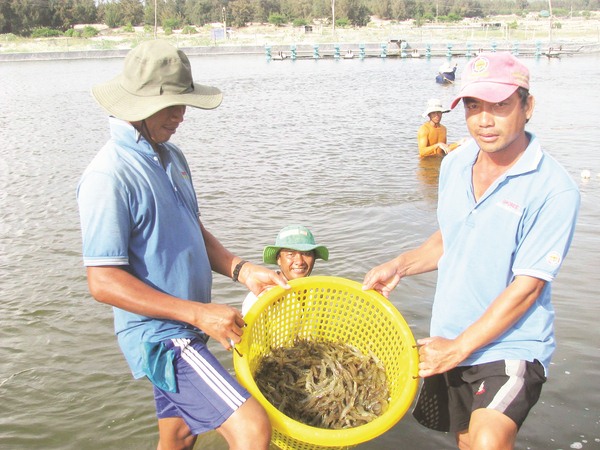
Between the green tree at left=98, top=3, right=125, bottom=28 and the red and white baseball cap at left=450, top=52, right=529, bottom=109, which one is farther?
the green tree at left=98, top=3, right=125, bottom=28

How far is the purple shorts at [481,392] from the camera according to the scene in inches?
103

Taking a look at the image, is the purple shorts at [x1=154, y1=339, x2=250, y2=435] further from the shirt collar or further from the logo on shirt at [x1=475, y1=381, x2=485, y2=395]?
the logo on shirt at [x1=475, y1=381, x2=485, y2=395]

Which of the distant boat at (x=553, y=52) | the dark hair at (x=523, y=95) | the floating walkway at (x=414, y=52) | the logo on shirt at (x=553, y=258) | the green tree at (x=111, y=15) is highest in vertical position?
the green tree at (x=111, y=15)

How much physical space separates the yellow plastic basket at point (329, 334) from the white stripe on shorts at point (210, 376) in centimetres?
10

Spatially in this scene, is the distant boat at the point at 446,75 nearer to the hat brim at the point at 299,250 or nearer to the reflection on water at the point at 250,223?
the reflection on water at the point at 250,223

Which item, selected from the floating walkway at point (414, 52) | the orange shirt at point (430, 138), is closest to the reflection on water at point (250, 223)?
the orange shirt at point (430, 138)

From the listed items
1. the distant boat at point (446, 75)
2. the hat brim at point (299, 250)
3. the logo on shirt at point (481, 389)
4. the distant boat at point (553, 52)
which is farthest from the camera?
the distant boat at point (553, 52)

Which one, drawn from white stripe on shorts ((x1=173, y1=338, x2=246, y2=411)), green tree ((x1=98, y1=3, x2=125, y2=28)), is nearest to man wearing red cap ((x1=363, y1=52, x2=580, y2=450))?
white stripe on shorts ((x1=173, y1=338, x2=246, y2=411))

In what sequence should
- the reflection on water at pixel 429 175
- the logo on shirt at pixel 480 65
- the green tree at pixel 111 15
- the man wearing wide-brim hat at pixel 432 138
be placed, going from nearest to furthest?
the logo on shirt at pixel 480 65 < the reflection on water at pixel 429 175 < the man wearing wide-brim hat at pixel 432 138 < the green tree at pixel 111 15

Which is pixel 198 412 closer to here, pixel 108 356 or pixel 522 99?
pixel 522 99

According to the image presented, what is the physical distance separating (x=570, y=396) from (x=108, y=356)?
154 inches

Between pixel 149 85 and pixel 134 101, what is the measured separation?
0.10 m

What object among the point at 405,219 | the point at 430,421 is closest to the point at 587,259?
the point at 405,219

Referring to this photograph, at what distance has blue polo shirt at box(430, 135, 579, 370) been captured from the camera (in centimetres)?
251
